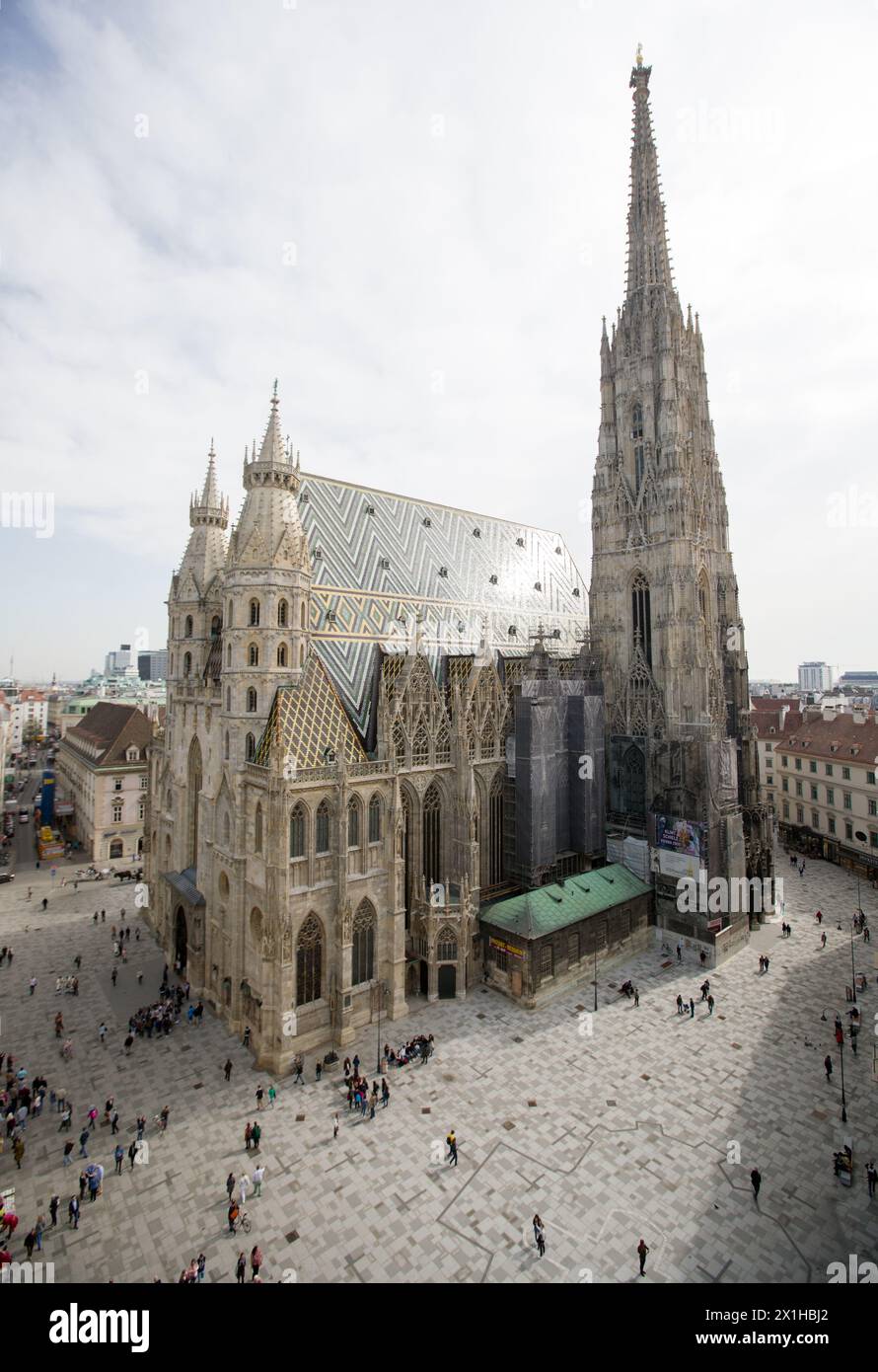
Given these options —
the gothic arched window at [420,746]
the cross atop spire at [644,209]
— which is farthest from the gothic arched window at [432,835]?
the cross atop spire at [644,209]

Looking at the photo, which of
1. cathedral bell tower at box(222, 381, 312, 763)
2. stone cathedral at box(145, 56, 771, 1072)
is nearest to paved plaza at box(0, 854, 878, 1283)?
stone cathedral at box(145, 56, 771, 1072)

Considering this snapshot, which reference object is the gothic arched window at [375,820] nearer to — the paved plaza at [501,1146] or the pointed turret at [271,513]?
the paved plaza at [501,1146]

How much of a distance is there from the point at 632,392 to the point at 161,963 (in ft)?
182

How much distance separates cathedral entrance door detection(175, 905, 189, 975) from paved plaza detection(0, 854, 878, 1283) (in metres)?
2.85

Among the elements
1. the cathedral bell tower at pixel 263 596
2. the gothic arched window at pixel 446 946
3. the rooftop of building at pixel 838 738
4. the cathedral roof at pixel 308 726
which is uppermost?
the cathedral bell tower at pixel 263 596

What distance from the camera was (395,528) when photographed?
4794 centimetres

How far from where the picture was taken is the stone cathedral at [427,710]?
32594mm

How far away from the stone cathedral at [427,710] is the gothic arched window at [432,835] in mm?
144

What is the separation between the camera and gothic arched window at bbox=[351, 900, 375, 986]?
33594 mm

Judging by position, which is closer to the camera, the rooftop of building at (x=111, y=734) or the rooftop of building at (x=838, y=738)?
the rooftop of building at (x=838, y=738)

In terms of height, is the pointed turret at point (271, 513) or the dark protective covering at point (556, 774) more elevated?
the pointed turret at point (271, 513)

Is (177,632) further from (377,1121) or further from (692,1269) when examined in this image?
(692,1269)

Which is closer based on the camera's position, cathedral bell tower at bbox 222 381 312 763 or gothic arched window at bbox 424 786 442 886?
cathedral bell tower at bbox 222 381 312 763

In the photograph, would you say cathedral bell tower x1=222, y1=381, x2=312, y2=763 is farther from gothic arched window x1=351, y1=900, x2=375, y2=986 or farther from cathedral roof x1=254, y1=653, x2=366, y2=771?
gothic arched window x1=351, y1=900, x2=375, y2=986
